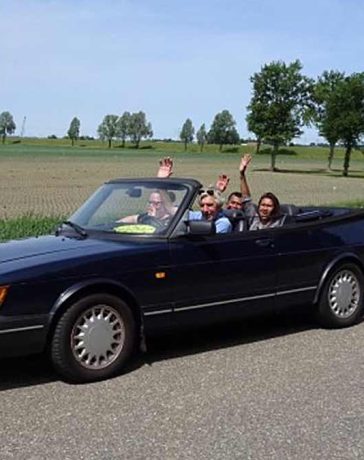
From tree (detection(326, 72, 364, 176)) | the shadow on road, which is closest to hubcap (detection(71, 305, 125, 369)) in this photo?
the shadow on road

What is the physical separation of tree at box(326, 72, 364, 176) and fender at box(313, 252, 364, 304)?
49342mm

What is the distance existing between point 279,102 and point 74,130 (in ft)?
316

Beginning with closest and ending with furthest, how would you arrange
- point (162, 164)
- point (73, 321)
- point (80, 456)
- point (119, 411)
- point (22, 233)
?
point (80, 456) < point (119, 411) < point (73, 321) < point (162, 164) < point (22, 233)

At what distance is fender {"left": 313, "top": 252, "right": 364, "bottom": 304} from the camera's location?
251 inches

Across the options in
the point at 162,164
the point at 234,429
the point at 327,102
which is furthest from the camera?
the point at 327,102

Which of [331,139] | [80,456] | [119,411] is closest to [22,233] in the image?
[119,411]

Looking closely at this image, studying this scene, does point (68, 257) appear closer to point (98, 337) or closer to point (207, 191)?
point (98, 337)

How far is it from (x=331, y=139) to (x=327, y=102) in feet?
10.2

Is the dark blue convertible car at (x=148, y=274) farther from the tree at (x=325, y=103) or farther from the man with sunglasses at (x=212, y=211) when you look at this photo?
the tree at (x=325, y=103)

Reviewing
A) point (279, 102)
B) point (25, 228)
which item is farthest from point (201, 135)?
point (25, 228)

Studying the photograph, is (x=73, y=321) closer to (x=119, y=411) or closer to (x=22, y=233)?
(x=119, y=411)

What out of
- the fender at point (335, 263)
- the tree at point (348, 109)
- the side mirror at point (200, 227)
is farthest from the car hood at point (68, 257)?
the tree at point (348, 109)

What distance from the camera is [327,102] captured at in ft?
184

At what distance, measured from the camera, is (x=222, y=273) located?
555cm
